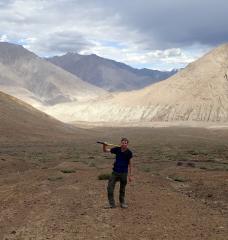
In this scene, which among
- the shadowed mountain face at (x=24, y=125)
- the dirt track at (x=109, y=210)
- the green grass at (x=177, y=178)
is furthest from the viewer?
the shadowed mountain face at (x=24, y=125)

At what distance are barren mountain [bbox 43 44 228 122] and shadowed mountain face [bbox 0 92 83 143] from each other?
49141 millimetres

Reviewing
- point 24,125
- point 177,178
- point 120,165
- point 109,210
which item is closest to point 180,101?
point 24,125

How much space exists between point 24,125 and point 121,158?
216ft

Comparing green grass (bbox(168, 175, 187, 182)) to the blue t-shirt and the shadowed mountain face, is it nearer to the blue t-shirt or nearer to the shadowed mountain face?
the blue t-shirt

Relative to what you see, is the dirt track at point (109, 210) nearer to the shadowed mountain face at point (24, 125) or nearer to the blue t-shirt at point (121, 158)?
the blue t-shirt at point (121, 158)

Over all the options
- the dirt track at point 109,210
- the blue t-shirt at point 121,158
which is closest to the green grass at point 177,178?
the dirt track at point 109,210

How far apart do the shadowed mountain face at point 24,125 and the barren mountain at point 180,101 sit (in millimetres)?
49141

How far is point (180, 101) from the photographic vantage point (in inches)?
5630

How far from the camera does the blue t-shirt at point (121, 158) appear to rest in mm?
15094

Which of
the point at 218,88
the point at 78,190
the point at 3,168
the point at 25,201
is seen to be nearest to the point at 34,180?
the point at 78,190

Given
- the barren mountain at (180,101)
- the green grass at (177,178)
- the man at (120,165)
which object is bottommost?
the green grass at (177,178)

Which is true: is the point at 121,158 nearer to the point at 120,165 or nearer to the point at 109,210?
the point at 120,165

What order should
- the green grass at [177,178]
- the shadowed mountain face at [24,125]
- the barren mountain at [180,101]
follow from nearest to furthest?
the green grass at [177,178] < the shadowed mountain face at [24,125] < the barren mountain at [180,101]

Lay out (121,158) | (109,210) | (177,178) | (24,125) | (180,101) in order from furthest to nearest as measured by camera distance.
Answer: (180,101)
(24,125)
(177,178)
(121,158)
(109,210)
